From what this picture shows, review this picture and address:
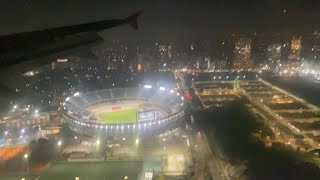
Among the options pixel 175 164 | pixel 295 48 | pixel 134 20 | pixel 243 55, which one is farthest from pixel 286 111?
pixel 295 48

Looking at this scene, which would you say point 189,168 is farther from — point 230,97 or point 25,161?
point 230,97

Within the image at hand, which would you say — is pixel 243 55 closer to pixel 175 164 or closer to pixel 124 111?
pixel 124 111

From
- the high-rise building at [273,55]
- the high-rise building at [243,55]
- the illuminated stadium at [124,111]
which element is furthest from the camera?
the high-rise building at [273,55]

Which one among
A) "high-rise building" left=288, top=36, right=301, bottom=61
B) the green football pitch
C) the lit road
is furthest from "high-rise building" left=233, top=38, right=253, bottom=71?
the green football pitch

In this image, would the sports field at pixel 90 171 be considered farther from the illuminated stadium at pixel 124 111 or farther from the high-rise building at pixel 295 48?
the high-rise building at pixel 295 48

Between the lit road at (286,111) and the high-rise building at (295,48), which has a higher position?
the high-rise building at (295,48)

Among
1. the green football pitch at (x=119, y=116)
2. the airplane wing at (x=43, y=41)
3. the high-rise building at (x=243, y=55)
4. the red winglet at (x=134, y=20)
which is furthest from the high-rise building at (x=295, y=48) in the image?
the airplane wing at (x=43, y=41)

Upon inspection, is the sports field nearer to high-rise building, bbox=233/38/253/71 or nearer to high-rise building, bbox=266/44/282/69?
high-rise building, bbox=233/38/253/71
